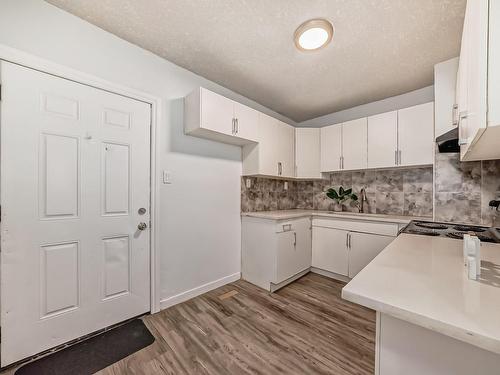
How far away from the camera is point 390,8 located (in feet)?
4.74

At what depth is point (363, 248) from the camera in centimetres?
247

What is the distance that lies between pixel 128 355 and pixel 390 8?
303 centimetres

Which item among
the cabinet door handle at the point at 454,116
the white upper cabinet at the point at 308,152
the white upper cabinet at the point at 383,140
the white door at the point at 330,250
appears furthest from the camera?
the white upper cabinet at the point at 308,152

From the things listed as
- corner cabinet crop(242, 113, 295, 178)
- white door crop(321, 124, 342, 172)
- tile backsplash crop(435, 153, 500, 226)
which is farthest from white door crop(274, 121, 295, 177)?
tile backsplash crop(435, 153, 500, 226)

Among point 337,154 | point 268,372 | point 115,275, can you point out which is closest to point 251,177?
point 337,154

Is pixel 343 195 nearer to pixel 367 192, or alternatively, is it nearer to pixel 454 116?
pixel 367 192

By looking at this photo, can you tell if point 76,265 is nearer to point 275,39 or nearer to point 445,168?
point 275,39

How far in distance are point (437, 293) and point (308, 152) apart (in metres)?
2.69

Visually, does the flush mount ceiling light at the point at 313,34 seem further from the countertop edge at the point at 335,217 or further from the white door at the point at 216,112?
the countertop edge at the point at 335,217

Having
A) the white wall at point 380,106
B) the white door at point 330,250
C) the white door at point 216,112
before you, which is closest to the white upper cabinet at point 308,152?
the white wall at point 380,106

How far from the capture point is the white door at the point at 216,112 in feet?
6.57

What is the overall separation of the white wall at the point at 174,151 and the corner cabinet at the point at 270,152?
0.18m

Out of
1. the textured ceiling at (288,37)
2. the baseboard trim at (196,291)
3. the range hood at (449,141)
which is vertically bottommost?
the baseboard trim at (196,291)

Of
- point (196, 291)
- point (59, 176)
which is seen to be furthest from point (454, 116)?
point (59, 176)
